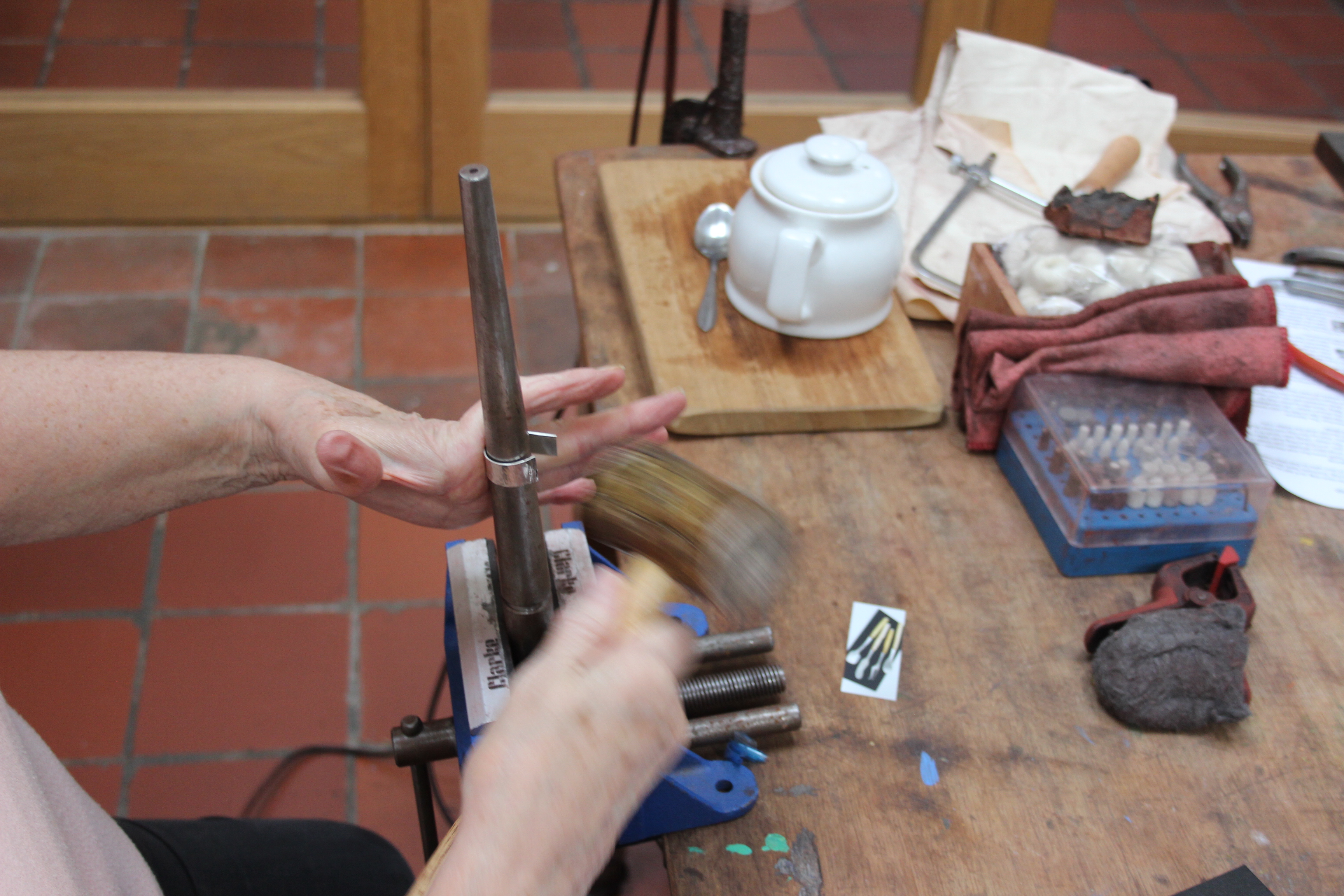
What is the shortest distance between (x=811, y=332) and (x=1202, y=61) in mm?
2381

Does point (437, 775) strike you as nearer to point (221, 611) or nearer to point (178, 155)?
point (221, 611)

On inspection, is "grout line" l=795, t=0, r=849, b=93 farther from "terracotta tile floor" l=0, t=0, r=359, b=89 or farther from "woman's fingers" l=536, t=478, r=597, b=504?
"woman's fingers" l=536, t=478, r=597, b=504

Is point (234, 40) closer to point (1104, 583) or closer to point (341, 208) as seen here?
point (341, 208)

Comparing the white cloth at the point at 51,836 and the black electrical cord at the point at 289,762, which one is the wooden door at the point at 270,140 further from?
the white cloth at the point at 51,836

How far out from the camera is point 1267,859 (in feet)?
2.45

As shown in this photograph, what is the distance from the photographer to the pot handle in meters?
1.05

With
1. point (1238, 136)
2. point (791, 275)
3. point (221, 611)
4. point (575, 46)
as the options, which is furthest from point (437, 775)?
point (1238, 136)

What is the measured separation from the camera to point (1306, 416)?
A: 1.11 metres

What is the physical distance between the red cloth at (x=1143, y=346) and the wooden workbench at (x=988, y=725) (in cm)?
8

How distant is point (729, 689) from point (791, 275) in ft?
1.46

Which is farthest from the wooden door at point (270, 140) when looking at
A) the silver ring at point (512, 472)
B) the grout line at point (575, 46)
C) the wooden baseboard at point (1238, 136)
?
the silver ring at point (512, 472)

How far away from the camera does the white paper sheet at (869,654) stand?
849mm

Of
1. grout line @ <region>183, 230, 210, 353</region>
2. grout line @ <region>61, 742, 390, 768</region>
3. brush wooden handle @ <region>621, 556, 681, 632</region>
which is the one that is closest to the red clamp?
brush wooden handle @ <region>621, 556, 681, 632</region>

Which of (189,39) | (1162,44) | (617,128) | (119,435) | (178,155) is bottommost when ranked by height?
(178,155)
